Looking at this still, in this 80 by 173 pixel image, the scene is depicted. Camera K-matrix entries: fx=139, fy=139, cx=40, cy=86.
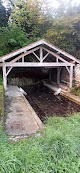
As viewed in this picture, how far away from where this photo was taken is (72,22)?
1157 centimetres

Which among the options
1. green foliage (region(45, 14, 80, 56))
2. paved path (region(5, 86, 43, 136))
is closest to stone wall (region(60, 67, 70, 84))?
green foliage (region(45, 14, 80, 56))

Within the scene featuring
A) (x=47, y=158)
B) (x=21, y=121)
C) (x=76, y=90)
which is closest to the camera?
(x=47, y=158)

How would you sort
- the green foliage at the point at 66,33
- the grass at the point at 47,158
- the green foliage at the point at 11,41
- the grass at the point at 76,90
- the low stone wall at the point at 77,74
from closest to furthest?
the grass at the point at 47,158 < the grass at the point at 76,90 < the low stone wall at the point at 77,74 < the green foliage at the point at 66,33 < the green foliage at the point at 11,41

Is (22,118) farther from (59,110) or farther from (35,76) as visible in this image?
(35,76)

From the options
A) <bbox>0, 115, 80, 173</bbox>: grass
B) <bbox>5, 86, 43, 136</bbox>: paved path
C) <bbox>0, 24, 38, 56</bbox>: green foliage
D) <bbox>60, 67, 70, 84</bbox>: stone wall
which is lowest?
<bbox>5, 86, 43, 136</bbox>: paved path

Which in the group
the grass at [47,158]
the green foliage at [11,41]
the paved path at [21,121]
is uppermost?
the green foliage at [11,41]

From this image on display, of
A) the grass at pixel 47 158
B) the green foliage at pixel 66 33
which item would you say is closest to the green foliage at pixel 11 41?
the green foliage at pixel 66 33

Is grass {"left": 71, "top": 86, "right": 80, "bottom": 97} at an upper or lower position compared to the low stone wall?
lower

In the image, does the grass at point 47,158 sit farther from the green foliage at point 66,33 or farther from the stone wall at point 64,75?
the green foliage at point 66,33

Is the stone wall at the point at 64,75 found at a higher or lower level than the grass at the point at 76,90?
higher

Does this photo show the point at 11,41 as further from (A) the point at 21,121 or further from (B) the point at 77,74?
(A) the point at 21,121

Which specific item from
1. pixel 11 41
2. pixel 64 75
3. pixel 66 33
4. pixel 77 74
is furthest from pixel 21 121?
pixel 66 33

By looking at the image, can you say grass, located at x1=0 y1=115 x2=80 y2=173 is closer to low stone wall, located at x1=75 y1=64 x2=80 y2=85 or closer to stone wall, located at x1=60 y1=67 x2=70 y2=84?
low stone wall, located at x1=75 y1=64 x2=80 y2=85

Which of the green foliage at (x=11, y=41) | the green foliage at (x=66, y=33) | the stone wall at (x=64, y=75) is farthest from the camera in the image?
the green foliage at (x=11, y=41)
